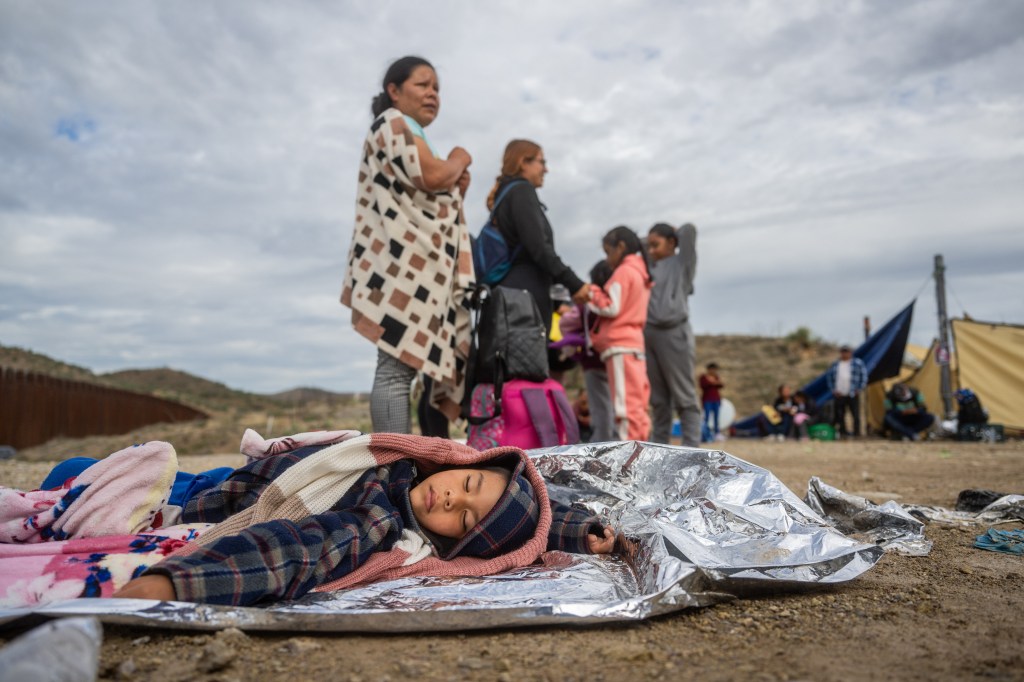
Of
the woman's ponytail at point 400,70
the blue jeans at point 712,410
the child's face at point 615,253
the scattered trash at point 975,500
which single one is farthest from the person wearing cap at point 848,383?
the woman's ponytail at point 400,70

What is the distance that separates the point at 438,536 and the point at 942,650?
130 centimetres

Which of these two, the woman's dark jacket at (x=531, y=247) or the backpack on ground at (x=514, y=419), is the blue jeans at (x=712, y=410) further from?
the backpack on ground at (x=514, y=419)

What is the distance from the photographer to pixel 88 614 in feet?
4.39

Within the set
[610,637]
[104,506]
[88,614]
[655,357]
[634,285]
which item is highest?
[634,285]

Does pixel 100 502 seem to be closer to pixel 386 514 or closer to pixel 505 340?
pixel 386 514

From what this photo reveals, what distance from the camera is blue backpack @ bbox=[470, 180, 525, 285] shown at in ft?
12.7

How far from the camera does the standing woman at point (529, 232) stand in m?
3.71

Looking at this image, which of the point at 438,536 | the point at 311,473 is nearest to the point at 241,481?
the point at 311,473

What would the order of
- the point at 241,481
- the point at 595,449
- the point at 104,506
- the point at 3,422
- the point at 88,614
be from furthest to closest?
the point at 3,422
the point at 595,449
the point at 241,481
the point at 104,506
the point at 88,614

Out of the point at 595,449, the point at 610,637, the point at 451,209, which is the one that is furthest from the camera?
Result: the point at 451,209

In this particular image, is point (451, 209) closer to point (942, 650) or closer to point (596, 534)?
point (596, 534)

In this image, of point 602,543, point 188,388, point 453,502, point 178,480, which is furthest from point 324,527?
point 188,388

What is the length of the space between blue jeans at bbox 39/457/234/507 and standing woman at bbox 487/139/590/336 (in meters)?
2.01

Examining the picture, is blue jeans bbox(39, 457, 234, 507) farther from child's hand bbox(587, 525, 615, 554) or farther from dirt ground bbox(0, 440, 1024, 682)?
child's hand bbox(587, 525, 615, 554)
